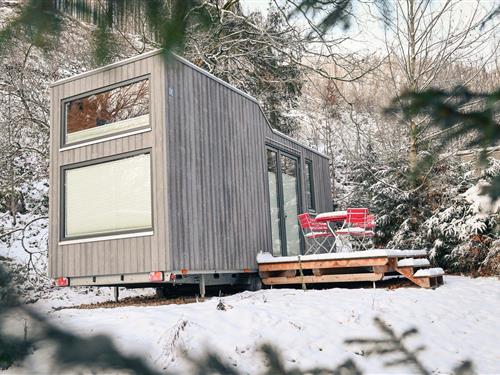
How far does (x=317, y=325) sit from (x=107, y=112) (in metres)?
4.03

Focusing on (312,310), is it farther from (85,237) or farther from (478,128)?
(478,128)

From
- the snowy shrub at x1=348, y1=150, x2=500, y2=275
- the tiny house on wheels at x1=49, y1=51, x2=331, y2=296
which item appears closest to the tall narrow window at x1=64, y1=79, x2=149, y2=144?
the tiny house on wheels at x1=49, y1=51, x2=331, y2=296

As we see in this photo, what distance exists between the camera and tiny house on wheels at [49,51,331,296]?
20.7 ft

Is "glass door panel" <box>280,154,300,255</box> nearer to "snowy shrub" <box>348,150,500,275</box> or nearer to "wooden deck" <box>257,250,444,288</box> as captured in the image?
"wooden deck" <box>257,250,444,288</box>

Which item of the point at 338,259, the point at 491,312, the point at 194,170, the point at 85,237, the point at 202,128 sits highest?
the point at 202,128

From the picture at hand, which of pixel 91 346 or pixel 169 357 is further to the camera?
pixel 169 357

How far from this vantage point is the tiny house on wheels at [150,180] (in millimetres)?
6301

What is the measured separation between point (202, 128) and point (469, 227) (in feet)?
17.9

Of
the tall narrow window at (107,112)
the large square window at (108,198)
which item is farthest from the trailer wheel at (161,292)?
the tall narrow window at (107,112)

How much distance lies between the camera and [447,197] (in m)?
10.4

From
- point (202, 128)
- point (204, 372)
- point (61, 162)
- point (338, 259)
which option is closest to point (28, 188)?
point (61, 162)

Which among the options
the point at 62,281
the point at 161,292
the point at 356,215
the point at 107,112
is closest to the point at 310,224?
the point at 356,215

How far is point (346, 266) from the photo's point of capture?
22.8ft

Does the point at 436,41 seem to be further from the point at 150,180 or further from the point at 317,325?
the point at 317,325
